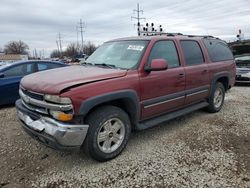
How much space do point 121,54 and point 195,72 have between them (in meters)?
1.65

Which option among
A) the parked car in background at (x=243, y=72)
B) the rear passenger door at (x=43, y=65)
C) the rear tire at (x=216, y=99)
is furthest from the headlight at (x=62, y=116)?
the parked car in background at (x=243, y=72)

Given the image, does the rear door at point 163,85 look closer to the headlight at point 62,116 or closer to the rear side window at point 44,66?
the headlight at point 62,116

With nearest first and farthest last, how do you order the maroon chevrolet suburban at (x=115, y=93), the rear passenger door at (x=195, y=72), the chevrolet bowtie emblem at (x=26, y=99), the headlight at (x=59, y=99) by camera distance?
the headlight at (x=59, y=99) < the maroon chevrolet suburban at (x=115, y=93) < the chevrolet bowtie emblem at (x=26, y=99) < the rear passenger door at (x=195, y=72)

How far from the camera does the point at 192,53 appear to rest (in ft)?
16.7

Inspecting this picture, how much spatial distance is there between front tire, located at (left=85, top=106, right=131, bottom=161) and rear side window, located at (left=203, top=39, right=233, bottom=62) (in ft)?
9.93

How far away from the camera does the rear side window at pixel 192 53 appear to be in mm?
4902

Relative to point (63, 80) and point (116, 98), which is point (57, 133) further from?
point (116, 98)

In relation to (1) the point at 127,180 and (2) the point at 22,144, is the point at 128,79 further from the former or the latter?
(2) the point at 22,144

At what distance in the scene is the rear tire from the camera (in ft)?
19.0

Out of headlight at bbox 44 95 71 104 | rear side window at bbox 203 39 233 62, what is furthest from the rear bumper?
rear side window at bbox 203 39 233 62

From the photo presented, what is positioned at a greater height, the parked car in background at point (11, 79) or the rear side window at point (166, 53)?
the rear side window at point (166, 53)

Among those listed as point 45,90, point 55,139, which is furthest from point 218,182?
A: point 45,90

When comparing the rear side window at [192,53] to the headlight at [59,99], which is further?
the rear side window at [192,53]

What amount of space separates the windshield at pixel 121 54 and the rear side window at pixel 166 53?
0.68 ft
